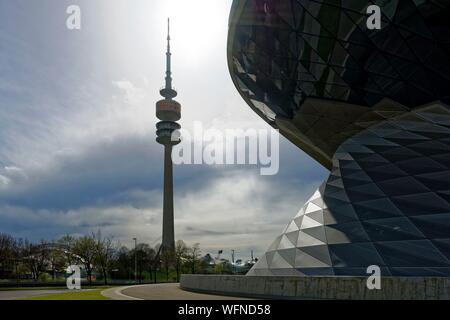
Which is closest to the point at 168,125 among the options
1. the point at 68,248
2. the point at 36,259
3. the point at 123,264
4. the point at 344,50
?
the point at 123,264

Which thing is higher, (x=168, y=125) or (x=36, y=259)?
(x=168, y=125)

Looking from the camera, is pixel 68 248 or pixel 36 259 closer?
pixel 68 248

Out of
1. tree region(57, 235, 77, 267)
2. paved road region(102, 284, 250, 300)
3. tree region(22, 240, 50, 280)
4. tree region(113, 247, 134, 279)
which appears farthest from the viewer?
tree region(113, 247, 134, 279)

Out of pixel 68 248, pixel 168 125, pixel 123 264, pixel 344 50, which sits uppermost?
pixel 168 125

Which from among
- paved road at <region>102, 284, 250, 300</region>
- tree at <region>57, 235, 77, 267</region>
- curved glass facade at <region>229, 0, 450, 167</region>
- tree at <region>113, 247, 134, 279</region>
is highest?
curved glass facade at <region>229, 0, 450, 167</region>

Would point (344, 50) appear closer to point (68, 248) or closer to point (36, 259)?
point (68, 248)

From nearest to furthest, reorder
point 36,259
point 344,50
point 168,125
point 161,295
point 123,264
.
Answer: point 161,295
point 344,50
point 36,259
point 123,264
point 168,125

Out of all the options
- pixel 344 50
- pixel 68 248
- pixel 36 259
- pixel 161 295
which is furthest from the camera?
pixel 36 259

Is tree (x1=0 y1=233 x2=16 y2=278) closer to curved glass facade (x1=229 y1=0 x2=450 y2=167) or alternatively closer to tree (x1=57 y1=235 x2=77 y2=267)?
tree (x1=57 y1=235 x2=77 y2=267)

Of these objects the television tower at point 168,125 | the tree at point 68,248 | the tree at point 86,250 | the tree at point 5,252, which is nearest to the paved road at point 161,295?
the tree at point 86,250

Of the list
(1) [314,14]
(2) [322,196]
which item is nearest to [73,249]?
(2) [322,196]

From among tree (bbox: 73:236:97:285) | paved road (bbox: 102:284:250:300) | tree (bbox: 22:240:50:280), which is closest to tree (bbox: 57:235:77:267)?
tree (bbox: 73:236:97:285)
